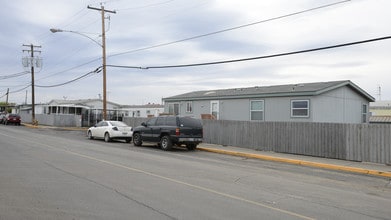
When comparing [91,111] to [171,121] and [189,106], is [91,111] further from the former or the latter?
[171,121]

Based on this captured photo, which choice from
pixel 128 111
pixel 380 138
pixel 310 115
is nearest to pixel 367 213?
pixel 380 138

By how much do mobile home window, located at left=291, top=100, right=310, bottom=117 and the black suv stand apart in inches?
253

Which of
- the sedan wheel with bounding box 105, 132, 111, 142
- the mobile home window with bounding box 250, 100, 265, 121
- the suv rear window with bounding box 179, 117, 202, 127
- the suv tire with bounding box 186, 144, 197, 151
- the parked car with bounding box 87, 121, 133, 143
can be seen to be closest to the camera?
the suv rear window with bounding box 179, 117, 202, 127

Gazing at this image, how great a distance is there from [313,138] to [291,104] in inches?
248

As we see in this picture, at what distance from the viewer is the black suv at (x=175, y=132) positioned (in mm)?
19531

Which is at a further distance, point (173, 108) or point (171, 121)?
point (173, 108)

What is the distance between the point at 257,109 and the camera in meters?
25.5

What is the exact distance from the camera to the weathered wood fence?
15.1 meters

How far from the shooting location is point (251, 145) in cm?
2031

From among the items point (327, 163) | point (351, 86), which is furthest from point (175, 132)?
point (351, 86)

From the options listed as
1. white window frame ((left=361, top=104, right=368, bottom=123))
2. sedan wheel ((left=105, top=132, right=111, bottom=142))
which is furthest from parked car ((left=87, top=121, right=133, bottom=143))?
white window frame ((left=361, top=104, right=368, bottom=123))

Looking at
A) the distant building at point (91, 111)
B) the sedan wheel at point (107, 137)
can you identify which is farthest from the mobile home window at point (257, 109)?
the distant building at point (91, 111)

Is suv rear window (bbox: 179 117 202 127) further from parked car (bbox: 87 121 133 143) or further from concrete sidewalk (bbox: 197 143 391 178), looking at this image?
parked car (bbox: 87 121 133 143)

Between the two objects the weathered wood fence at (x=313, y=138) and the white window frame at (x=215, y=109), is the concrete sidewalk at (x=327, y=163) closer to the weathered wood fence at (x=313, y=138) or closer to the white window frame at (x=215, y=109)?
the weathered wood fence at (x=313, y=138)
